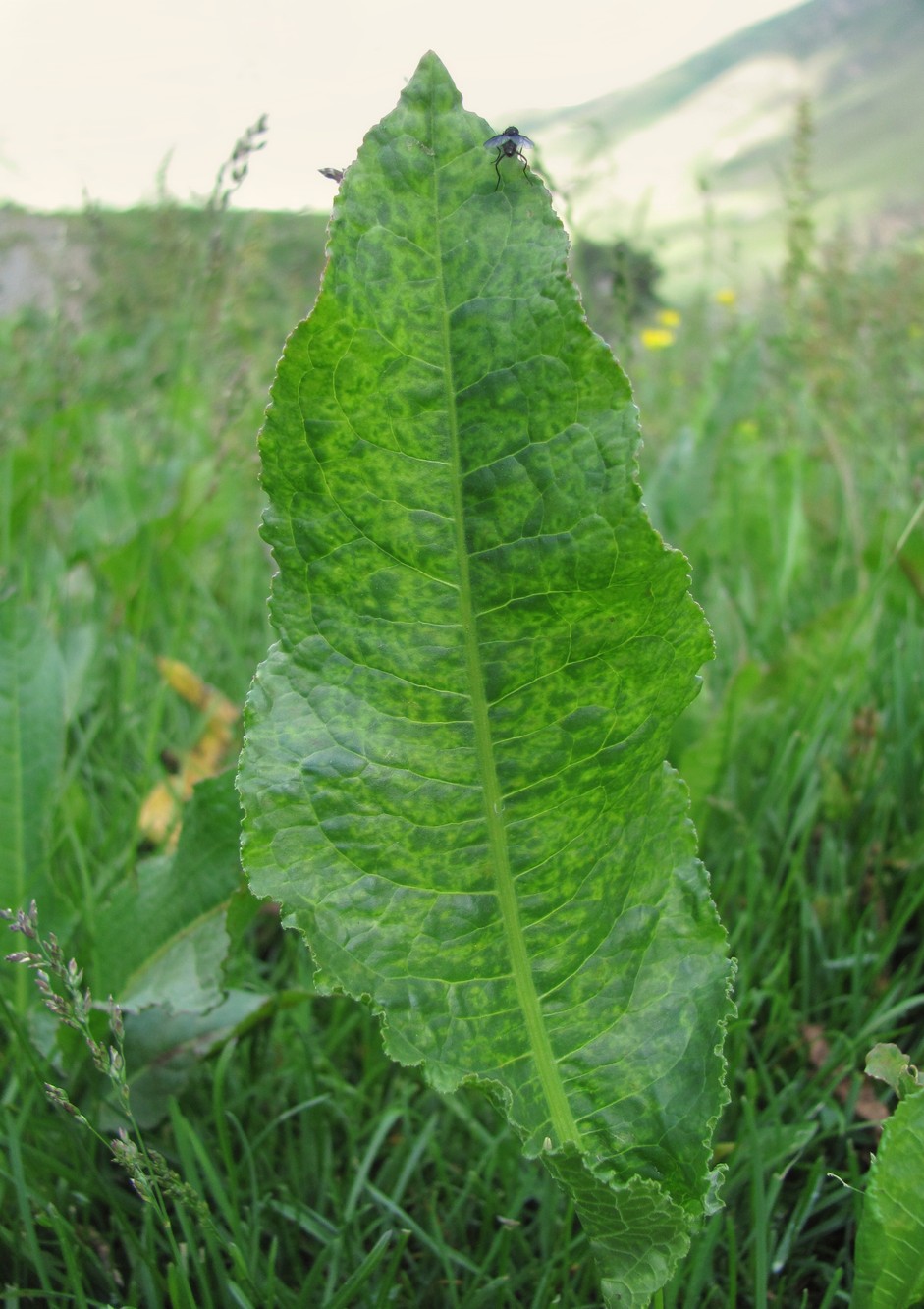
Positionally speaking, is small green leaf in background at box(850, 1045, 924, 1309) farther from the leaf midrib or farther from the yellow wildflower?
the yellow wildflower

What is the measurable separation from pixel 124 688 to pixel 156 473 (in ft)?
3.01

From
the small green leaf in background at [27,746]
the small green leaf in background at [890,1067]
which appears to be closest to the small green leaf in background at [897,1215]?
the small green leaf in background at [890,1067]

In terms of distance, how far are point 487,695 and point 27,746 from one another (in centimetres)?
75

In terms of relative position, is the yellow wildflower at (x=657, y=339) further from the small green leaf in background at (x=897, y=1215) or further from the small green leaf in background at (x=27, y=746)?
the small green leaf in background at (x=897, y=1215)

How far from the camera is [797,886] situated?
4.86ft

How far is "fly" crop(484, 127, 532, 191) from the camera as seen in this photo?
0.68m

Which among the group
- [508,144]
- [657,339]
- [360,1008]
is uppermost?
[657,339]

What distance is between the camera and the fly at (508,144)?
68 cm

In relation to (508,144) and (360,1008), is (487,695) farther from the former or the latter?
(360,1008)

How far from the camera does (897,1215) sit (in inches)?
29.6

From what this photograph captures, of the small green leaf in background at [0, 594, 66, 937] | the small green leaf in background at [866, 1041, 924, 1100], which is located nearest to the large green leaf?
the small green leaf in background at [866, 1041, 924, 1100]

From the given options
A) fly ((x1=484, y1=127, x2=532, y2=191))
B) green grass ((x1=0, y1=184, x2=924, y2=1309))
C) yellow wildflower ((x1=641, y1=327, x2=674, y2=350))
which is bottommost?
green grass ((x1=0, y1=184, x2=924, y2=1309))

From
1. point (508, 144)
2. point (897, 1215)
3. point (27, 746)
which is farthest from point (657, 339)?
point (897, 1215)

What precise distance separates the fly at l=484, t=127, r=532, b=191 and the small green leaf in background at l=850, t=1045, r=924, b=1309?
0.70 metres
